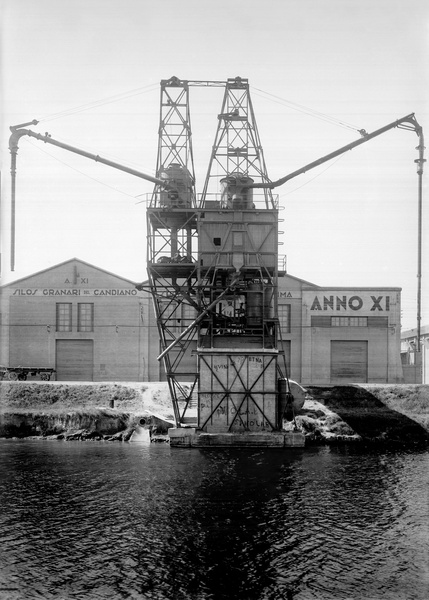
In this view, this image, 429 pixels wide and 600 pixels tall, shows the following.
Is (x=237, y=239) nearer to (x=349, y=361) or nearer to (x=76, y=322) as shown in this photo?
(x=349, y=361)

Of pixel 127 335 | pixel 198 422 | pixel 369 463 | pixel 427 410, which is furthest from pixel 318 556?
pixel 127 335

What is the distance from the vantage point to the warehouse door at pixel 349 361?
46.2m

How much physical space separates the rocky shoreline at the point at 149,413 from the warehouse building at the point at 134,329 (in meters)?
5.80

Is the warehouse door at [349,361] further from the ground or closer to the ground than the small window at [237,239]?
closer to the ground

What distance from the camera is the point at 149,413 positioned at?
1375 inches

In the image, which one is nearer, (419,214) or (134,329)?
(419,214)

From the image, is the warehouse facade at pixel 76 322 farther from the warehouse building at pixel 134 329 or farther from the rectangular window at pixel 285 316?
the rectangular window at pixel 285 316

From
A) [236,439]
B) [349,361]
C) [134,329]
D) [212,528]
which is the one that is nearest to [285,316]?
[349,361]

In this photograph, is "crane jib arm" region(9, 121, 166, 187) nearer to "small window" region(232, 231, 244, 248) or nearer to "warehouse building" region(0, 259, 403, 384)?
"small window" region(232, 231, 244, 248)

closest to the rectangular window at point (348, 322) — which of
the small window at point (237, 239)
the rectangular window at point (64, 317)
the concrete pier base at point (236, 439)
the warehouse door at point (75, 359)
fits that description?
the small window at point (237, 239)

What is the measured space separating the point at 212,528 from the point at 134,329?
1203 inches

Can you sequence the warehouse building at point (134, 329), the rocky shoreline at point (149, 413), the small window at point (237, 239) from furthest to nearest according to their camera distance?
the warehouse building at point (134, 329) → the rocky shoreline at point (149, 413) → the small window at point (237, 239)

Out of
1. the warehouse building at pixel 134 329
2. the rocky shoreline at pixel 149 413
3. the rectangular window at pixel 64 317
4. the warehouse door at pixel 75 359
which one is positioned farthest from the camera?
the rectangular window at pixel 64 317

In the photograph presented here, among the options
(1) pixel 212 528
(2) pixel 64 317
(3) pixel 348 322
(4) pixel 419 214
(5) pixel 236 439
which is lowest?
(5) pixel 236 439
